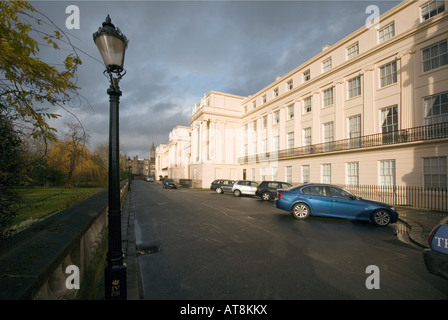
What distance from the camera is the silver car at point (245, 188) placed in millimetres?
22983

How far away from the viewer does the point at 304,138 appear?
85.8ft

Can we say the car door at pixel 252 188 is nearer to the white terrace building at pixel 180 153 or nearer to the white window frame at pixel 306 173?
the white window frame at pixel 306 173

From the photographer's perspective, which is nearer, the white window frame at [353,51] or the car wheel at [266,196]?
the car wheel at [266,196]

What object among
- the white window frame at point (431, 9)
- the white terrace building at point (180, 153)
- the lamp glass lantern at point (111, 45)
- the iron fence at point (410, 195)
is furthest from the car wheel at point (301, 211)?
the white terrace building at point (180, 153)

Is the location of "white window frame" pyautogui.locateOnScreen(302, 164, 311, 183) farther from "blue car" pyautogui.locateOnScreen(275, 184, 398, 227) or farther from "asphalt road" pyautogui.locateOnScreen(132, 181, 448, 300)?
"asphalt road" pyautogui.locateOnScreen(132, 181, 448, 300)

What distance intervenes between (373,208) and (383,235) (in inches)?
67.5

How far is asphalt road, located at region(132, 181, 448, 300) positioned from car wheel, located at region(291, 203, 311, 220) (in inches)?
62.7

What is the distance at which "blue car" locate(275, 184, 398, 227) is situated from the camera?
894cm

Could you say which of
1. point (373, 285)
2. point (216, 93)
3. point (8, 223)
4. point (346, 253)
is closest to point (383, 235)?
point (346, 253)

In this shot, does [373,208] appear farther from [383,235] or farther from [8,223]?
[8,223]

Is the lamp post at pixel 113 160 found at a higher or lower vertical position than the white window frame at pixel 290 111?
lower

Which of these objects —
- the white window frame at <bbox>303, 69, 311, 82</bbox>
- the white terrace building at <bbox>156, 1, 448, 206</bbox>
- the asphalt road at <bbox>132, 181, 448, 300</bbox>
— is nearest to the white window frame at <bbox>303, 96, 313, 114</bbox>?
the white terrace building at <bbox>156, 1, 448, 206</bbox>

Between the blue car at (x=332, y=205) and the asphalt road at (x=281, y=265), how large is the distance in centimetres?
80
